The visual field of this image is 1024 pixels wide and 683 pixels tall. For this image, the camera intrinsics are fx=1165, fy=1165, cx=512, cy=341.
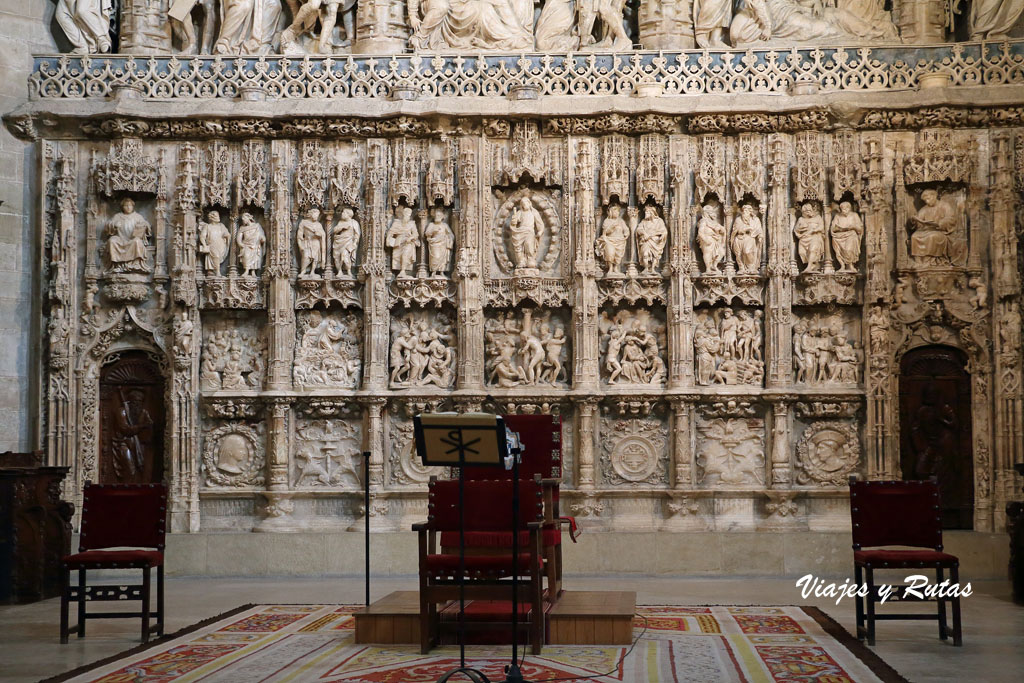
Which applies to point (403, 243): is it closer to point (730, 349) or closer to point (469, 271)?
point (469, 271)

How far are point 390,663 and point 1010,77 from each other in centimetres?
1142

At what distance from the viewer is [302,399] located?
51.1 ft

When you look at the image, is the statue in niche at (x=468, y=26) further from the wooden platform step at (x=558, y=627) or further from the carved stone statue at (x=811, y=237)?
the wooden platform step at (x=558, y=627)

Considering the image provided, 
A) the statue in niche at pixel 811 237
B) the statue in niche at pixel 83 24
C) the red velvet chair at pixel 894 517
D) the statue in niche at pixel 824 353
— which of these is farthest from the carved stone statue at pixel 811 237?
the statue in niche at pixel 83 24

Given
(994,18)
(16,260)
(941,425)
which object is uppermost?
(994,18)

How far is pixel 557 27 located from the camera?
16266 mm

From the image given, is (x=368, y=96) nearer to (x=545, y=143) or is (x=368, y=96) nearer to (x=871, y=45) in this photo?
(x=545, y=143)

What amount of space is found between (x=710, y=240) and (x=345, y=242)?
4.89 m

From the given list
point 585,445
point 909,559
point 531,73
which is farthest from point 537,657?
point 531,73

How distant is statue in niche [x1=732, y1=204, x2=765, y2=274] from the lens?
15.5 metres

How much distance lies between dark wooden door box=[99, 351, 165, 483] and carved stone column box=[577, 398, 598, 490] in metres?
5.65

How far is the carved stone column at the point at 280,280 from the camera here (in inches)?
614

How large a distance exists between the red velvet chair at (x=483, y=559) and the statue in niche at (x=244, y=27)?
8.92m

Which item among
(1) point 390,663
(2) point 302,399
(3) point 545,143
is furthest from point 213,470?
(1) point 390,663
